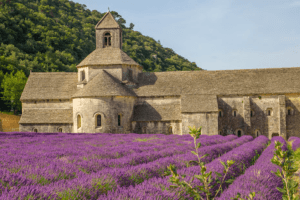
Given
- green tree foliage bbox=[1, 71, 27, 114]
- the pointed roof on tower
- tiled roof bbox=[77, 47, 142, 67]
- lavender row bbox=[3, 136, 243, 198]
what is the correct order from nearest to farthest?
lavender row bbox=[3, 136, 243, 198], tiled roof bbox=[77, 47, 142, 67], the pointed roof on tower, green tree foliage bbox=[1, 71, 27, 114]

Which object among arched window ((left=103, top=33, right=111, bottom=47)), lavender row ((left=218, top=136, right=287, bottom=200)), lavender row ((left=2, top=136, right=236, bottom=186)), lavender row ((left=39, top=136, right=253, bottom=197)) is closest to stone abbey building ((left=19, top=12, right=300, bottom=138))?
arched window ((left=103, top=33, right=111, bottom=47))

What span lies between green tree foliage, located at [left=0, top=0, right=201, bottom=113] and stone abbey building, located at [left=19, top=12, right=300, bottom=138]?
24312 mm

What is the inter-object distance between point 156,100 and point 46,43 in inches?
2062

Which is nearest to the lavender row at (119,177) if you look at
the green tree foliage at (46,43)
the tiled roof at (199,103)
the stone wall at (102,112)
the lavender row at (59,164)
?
the lavender row at (59,164)

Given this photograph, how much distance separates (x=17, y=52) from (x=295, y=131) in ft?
196

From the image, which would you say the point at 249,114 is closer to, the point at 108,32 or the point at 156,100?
the point at 156,100

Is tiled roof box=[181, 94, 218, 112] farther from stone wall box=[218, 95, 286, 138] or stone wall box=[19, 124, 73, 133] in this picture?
stone wall box=[19, 124, 73, 133]

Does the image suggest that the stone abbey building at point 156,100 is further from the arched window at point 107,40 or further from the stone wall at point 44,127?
the arched window at point 107,40

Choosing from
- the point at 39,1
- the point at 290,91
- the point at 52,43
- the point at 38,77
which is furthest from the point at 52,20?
the point at 290,91

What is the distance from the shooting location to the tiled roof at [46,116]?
3181 centimetres

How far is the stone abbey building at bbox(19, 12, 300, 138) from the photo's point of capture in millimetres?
29500

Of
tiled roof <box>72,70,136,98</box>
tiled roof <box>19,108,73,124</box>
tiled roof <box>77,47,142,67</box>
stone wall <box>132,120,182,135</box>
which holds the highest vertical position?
tiled roof <box>77,47,142,67</box>

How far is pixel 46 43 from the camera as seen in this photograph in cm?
7262

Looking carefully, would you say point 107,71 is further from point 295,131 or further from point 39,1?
point 39,1
